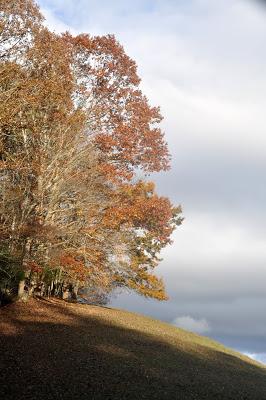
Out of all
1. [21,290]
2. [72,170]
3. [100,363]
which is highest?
[72,170]

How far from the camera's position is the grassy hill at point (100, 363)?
14.0m

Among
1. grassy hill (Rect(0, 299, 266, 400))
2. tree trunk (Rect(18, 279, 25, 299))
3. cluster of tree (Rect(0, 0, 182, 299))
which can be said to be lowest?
grassy hill (Rect(0, 299, 266, 400))

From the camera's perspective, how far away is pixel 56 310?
27.4m

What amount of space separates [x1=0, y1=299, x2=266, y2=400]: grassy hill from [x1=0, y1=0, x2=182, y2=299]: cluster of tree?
3.18 m

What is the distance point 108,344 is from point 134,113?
14.9 metres

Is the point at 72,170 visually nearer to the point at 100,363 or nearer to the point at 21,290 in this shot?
the point at 21,290

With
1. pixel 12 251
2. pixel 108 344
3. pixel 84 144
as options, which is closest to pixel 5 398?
pixel 108 344

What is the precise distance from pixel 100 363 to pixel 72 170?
13.7 metres

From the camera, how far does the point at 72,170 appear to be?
2866 centimetres

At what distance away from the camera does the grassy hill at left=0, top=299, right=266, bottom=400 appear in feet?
45.9

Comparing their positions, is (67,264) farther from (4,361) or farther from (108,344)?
(4,361)

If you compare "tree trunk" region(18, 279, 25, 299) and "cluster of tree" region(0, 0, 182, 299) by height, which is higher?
"cluster of tree" region(0, 0, 182, 299)

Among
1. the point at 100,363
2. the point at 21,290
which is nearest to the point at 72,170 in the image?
the point at 21,290

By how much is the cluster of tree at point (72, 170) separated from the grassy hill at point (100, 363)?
318 centimetres
